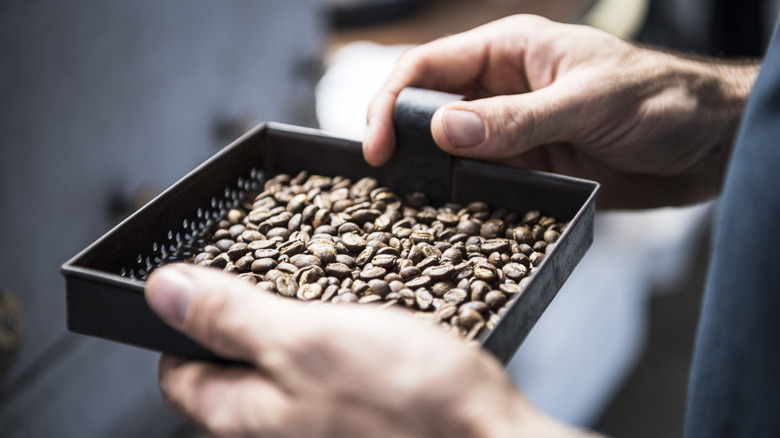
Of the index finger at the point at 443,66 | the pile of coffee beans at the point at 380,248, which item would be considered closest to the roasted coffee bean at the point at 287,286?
the pile of coffee beans at the point at 380,248

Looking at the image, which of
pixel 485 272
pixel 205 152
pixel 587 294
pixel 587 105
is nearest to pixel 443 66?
pixel 587 105

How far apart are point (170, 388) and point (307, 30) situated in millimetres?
1512

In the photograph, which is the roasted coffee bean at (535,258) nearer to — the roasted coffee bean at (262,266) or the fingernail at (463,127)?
the fingernail at (463,127)

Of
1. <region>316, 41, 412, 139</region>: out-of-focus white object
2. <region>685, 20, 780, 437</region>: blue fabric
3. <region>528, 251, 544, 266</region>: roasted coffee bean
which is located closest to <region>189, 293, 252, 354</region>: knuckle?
<region>528, 251, 544, 266</region>: roasted coffee bean

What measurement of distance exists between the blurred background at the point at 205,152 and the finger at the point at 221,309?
17.5 inches

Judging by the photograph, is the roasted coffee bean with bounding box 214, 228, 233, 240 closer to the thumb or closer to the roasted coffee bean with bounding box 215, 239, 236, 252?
the roasted coffee bean with bounding box 215, 239, 236, 252

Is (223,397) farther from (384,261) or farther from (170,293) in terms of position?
(384,261)


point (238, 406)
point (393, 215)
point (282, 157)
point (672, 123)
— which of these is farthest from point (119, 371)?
point (672, 123)

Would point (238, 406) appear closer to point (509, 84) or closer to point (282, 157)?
point (282, 157)

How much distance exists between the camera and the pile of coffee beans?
84 centimetres

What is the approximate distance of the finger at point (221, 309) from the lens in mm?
682

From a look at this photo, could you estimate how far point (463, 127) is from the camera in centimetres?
97

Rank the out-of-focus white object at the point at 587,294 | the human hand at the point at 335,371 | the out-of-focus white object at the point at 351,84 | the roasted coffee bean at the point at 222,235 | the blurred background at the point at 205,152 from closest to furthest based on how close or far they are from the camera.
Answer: the human hand at the point at 335,371
the roasted coffee bean at the point at 222,235
the blurred background at the point at 205,152
the out-of-focus white object at the point at 587,294
the out-of-focus white object at the point at 351,84

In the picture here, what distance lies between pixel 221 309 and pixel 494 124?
1.50 ft
